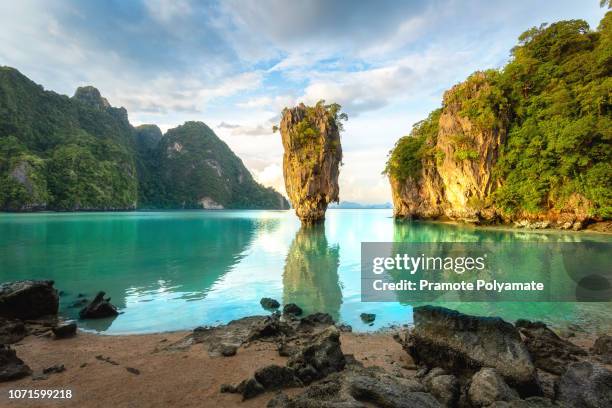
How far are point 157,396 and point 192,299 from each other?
6.50m

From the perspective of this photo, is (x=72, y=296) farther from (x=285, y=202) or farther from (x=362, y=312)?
(x=285, y=202)

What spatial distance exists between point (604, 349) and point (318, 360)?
5652 millimetres

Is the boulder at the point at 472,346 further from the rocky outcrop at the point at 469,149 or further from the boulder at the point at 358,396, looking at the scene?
the rocky outcrop at the point at 469,149

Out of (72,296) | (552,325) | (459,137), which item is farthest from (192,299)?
(459,137)

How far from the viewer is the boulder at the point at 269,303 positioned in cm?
1001

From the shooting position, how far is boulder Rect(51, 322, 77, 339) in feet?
23.7

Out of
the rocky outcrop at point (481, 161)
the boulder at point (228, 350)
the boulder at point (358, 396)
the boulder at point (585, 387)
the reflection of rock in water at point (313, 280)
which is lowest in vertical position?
the reflection of rock in water at point (313, 280)

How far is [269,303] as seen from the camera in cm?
1010

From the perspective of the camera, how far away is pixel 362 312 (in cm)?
946

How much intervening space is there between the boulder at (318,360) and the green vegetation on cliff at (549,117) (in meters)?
31.6

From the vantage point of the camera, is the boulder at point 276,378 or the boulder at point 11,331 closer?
the boulder at point 276,378

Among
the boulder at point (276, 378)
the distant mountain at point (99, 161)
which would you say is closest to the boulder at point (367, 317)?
the boulder at point (276, 378)

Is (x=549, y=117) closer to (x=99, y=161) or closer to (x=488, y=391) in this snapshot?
(x=488, y=391)

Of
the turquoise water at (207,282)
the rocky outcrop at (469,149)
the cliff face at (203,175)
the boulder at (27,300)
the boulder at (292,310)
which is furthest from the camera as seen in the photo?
the cliff face at (203,175)
